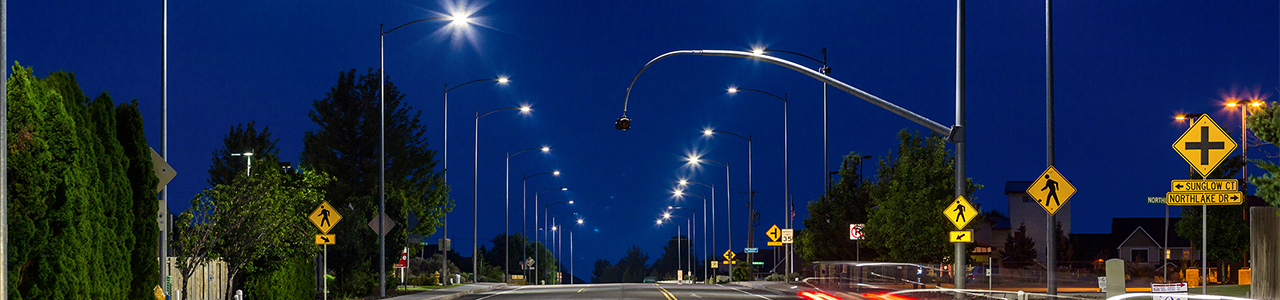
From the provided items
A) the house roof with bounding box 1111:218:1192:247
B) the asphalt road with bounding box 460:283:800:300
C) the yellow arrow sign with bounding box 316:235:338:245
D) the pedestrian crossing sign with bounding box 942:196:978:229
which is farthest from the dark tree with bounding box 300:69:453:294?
the house roof with bounding box 1111:218:1192:247

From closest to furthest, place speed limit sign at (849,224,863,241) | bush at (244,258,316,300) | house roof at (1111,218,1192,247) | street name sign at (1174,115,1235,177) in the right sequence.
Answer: street name sign at (1174,115,1235,177)
bush at (244,258,316,300)
speed limit sign at (849,224,863,241)
house roof at (1111,218,1192,247)

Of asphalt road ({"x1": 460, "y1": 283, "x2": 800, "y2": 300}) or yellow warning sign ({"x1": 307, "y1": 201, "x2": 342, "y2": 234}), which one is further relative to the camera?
asphalt road ({"x1": 460, "y1": 283, "x2": 800, "y2": 300})

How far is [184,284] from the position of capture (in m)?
23.8

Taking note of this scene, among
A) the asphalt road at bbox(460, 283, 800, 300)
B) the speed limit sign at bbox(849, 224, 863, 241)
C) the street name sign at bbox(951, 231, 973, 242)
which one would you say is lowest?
the asphalt road at bbox(460, 283, 800, 300)

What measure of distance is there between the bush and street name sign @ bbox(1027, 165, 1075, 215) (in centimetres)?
1654

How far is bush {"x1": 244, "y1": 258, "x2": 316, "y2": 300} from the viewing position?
27.3 meters

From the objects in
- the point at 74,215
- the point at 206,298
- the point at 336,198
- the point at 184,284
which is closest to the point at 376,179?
the point at 336,198

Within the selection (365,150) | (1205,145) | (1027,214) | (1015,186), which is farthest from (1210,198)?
(1015,186)

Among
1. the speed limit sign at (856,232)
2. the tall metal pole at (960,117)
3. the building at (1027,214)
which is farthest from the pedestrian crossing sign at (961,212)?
the building at (1027,214)

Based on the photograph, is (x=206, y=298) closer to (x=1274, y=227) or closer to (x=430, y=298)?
(x=430, y=298)

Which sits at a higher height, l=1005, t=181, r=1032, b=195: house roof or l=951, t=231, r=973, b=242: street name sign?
l=1005, t=181, r=1032, b=195: house roof

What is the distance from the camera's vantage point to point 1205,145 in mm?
18953

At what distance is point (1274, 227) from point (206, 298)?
22892mm

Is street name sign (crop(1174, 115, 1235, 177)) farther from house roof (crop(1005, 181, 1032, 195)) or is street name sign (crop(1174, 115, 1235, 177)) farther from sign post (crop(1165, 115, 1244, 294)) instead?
house roof (crop(1005, 181, 1032, 195))
